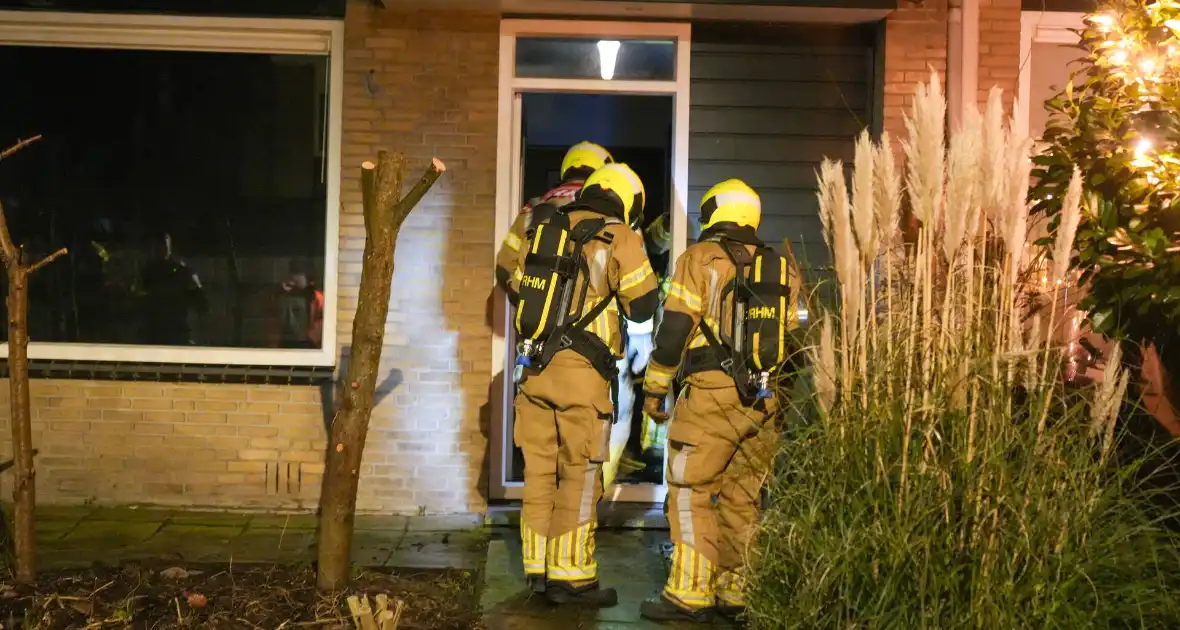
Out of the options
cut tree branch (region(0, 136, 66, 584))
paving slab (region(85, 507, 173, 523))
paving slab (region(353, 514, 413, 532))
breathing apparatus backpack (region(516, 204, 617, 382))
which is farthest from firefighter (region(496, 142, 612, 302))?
paving slab (region(85, 507, 173, 523))

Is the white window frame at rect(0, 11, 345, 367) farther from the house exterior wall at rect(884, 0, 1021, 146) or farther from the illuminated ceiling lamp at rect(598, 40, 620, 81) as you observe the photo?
the house exterior wall at rect(884, 0, 1021, 146)

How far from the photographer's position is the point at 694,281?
177 inches

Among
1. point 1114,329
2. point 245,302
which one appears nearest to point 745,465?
point 1114,329

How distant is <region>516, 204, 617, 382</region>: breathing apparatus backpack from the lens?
4.58 meters

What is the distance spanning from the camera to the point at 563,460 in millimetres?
4629

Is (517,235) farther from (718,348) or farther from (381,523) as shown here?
(381,523)

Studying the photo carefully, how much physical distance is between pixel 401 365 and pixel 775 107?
9.10 feet

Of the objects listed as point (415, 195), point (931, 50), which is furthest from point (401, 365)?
point (931, 50)

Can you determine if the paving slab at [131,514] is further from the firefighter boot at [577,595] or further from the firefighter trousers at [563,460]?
the firefighter boot at [577,595]

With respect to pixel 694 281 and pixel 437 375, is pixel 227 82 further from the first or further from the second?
pixel 694 281

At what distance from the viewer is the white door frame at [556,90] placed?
6050 mm

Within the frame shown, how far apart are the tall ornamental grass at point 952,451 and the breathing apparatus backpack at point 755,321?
0.57 meters

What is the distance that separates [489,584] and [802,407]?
1.91 meters

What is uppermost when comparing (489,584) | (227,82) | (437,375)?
(227,82)
